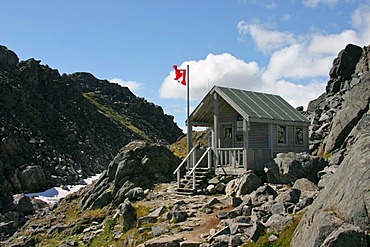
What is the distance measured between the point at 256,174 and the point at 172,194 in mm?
4817

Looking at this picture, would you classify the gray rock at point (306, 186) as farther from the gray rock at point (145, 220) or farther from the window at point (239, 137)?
the window at point (239, 137)

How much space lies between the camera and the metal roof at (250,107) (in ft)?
88.8

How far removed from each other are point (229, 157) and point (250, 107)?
3.38 meters

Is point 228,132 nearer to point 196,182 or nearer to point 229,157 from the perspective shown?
point 229,157

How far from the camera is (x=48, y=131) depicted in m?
81.8

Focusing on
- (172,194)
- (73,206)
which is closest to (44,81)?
(73,206)

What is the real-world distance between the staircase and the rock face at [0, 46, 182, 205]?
Result: 26325 mm

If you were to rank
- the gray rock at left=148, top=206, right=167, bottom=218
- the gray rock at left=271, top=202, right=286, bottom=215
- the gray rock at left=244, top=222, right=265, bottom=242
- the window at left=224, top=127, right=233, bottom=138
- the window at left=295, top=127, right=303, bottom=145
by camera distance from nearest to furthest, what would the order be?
1. the gray rock at left=244, top=222, right=265, bottom=242
2. the gray rock at left=271, top=202, right=286, bottom=215
3. the gray rock at left=148, top=206, right=167, bottom=218
4. the window at left=224, top=127, right=233, bottom=138
5. the window at left=295, top=127, right=303, bottom=145

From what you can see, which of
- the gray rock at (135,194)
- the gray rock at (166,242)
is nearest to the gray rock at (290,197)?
the gray rock at (166,242)

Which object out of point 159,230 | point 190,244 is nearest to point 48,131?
point 159,230

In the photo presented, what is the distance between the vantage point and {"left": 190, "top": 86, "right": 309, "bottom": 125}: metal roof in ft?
88.8

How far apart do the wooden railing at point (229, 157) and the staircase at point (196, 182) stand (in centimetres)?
111

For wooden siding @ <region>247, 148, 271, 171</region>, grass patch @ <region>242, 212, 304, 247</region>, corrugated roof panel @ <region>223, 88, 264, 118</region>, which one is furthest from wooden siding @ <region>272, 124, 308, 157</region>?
grass patch @ <region>242, 212, 304, 247</region>

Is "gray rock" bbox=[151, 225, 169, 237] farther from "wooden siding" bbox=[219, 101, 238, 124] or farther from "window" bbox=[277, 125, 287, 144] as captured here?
"window" bbox=[277, 125, 287, 144]
